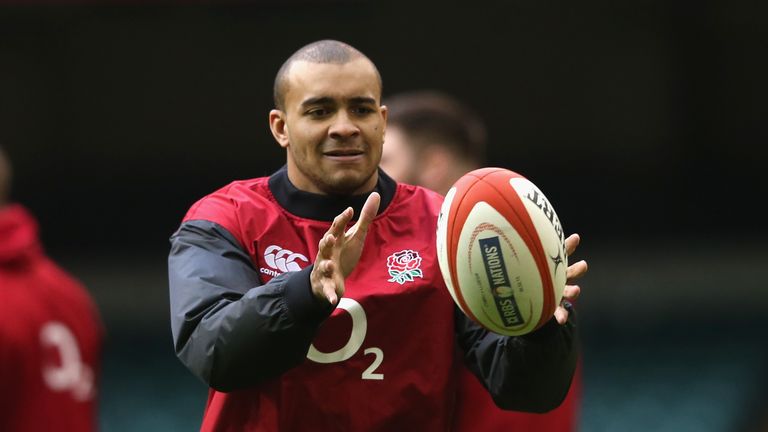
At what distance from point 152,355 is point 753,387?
16.8 ft

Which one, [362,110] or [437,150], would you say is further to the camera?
[437,150]

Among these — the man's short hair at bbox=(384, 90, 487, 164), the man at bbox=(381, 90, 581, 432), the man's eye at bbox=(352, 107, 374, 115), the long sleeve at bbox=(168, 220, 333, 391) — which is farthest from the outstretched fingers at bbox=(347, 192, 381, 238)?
the man's short hair at bbox=(384, 90, 487, 164)

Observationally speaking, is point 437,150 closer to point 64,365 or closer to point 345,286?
point 64,365

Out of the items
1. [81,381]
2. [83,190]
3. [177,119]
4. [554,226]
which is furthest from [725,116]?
[554,226]

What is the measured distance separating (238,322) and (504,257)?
0.62 m

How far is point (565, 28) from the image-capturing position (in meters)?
12.1

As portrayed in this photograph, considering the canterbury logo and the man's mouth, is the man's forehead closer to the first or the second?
the man's mouth

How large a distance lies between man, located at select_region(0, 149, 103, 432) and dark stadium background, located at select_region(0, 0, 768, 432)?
5.98m

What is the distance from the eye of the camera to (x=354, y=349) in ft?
10.9

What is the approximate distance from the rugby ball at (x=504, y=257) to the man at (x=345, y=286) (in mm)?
143

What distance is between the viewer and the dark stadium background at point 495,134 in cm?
1180

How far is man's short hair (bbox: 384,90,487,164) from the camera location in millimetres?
5258

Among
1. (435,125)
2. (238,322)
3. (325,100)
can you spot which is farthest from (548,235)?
(435,125)

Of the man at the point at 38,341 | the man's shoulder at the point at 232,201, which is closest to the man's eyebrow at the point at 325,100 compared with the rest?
the man's shoulder at the point at 232,201
